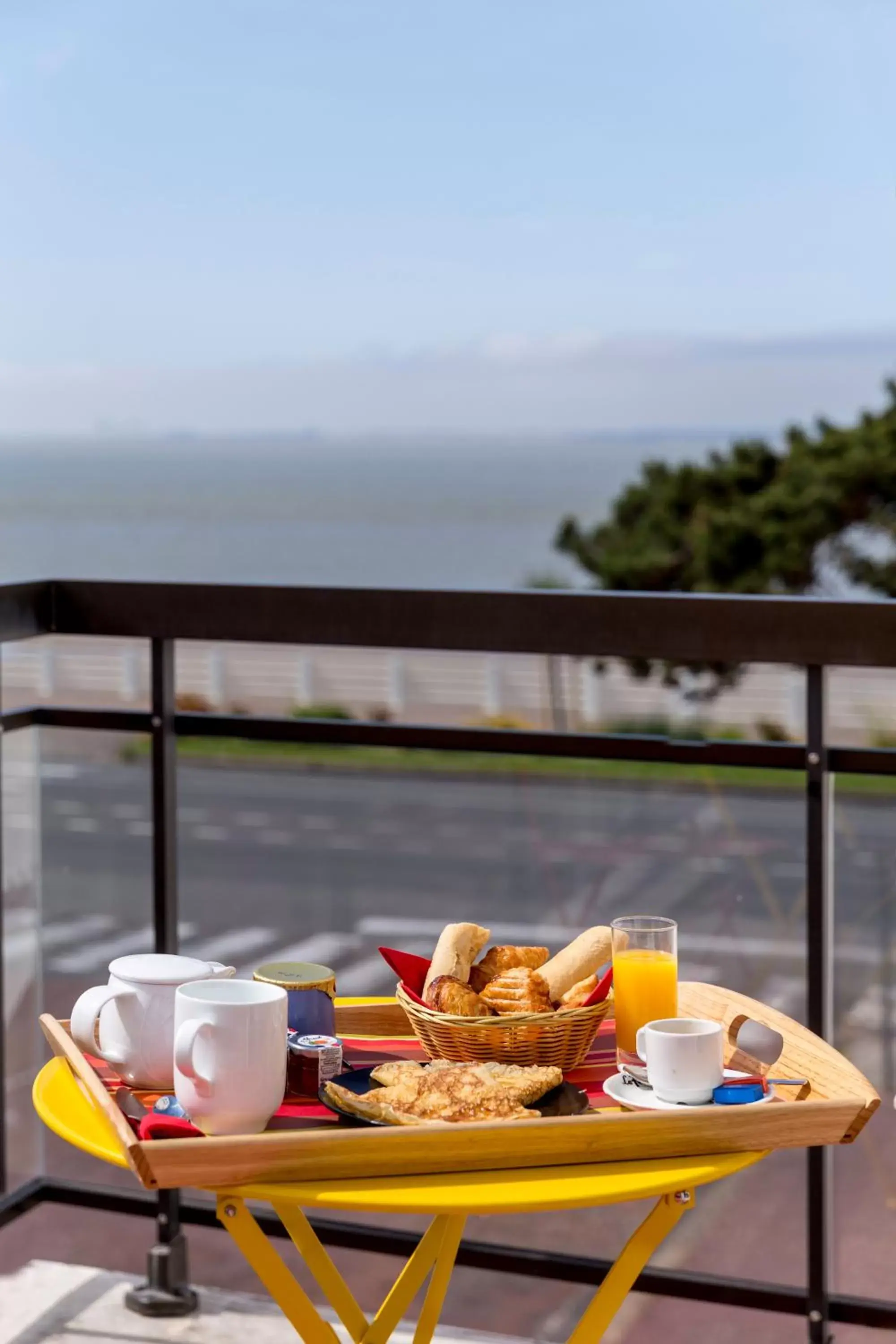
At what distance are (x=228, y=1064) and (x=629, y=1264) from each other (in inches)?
13.5

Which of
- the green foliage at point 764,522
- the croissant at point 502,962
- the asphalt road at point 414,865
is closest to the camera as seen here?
the croissant at point 502,962

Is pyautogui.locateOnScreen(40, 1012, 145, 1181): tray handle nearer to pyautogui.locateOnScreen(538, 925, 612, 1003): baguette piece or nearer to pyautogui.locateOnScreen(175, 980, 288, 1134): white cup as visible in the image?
pyautogui.locateOnScreen(175, 980, 288, 1134): white cup

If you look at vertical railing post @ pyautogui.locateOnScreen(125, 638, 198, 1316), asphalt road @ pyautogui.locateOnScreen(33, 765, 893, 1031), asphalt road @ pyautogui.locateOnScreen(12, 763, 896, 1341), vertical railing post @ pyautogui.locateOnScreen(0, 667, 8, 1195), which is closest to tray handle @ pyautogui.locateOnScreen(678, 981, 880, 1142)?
vertical railing post @ pyautogui.locateOnScreen(125, 638, 198, 1316)

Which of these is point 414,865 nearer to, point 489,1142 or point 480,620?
point 480,620

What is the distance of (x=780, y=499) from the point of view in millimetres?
22125

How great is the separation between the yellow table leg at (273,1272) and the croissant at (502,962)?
337 millimetres

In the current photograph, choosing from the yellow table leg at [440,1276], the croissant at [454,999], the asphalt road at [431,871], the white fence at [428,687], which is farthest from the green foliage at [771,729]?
the croissant at [454,999]

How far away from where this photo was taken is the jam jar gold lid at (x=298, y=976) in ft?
4.55

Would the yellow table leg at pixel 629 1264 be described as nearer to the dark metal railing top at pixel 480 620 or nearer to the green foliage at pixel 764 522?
the dark metal railing top at pixel 480 620

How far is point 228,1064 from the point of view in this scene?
3.86 ft

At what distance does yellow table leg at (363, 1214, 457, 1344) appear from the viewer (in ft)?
4.52

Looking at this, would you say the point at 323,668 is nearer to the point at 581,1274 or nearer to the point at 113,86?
the point at 113,86

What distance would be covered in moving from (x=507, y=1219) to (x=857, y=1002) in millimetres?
4755

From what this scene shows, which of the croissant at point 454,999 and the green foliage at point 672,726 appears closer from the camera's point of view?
the croissant at point 454,999
